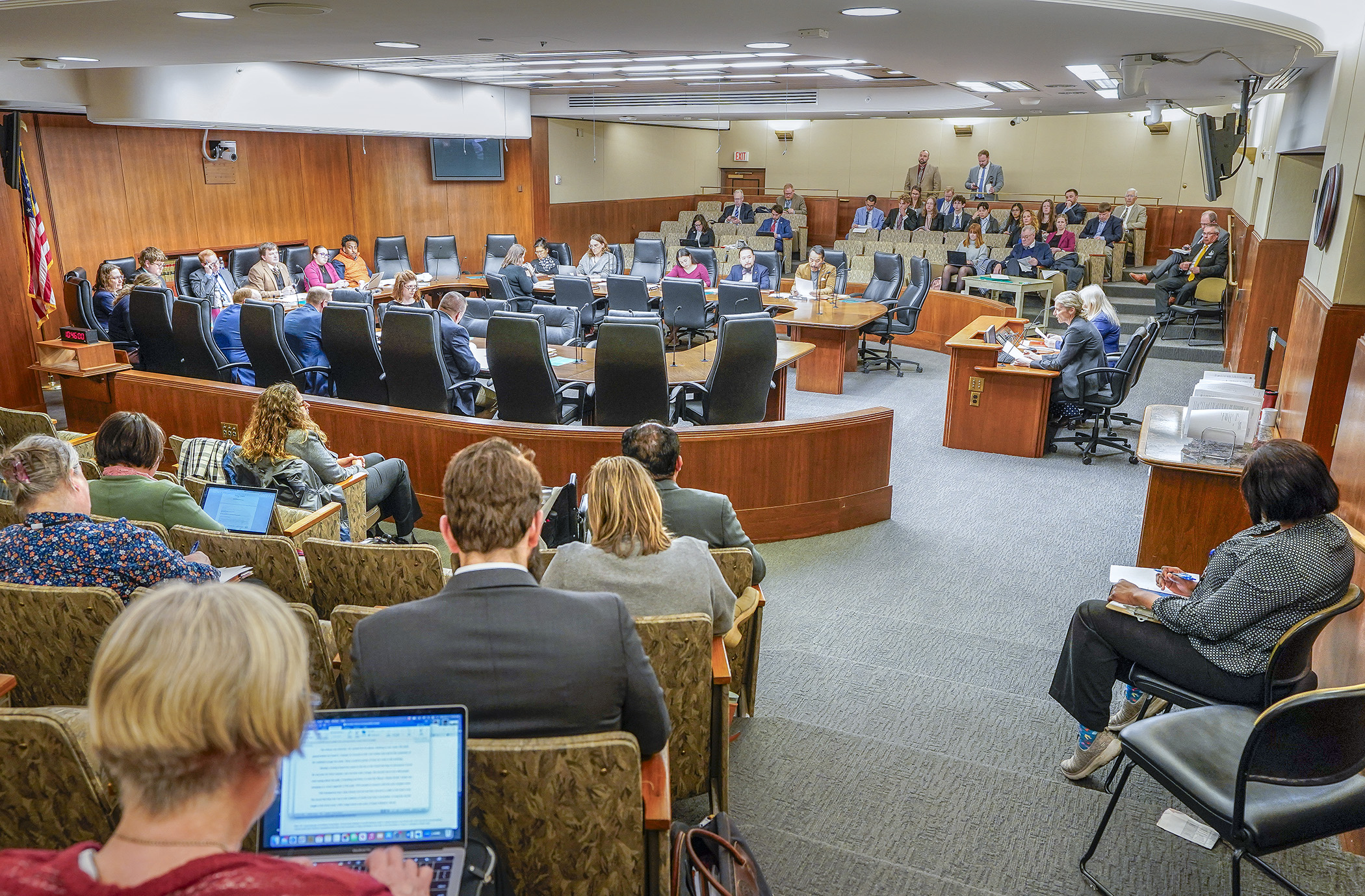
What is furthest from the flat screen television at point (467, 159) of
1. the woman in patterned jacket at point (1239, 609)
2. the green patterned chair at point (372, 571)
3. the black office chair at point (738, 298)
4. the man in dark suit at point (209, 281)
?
the woman in patterned jacket at point (1239, 609)

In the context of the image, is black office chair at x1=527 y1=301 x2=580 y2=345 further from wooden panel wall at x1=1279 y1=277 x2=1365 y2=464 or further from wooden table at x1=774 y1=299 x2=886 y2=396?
wooden panel wall at x1=1279 y1=277 x2=1365 y2=464

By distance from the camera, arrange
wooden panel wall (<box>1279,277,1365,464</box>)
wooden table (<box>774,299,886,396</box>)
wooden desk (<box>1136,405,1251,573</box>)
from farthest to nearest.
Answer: wooden table (<box>774,299,886,396</box>), wooden panel wall (<box>1279,277,1365,464</box>), wooden desk (<box>1136,405,1251,573</box>)

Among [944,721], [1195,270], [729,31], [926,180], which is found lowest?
[944,721]

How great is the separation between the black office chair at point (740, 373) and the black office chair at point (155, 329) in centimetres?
354

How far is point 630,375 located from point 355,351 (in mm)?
1818

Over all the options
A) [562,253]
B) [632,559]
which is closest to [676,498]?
[632,559]

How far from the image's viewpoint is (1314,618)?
2521 mm

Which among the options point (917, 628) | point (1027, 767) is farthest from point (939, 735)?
point (917, 628)

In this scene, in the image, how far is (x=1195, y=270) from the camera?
1023 cm

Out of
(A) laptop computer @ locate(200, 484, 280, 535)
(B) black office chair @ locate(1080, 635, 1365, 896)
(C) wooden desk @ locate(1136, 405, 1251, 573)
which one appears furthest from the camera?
(C) wooden desk @ locate(1136, 405, 1251, 573)

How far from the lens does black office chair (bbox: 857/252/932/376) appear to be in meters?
9.35

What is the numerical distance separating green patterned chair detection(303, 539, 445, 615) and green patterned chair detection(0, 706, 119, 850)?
113cm

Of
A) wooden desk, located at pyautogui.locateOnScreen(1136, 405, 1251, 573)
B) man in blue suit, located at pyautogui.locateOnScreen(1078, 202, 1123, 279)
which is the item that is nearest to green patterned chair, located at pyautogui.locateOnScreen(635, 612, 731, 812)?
A: wooden desk, located at pyautogui.locateOnScreen(1136, 405, 1251, 573)

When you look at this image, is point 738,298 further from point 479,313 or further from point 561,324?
Result: point 479,313
